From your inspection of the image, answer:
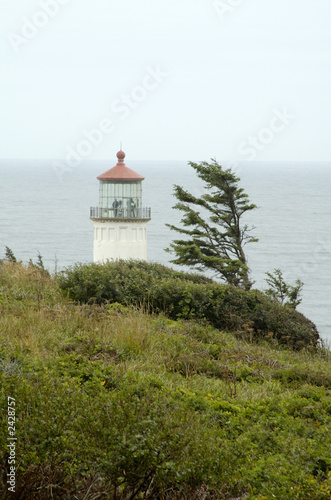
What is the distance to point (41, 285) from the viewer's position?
1122 centimetres

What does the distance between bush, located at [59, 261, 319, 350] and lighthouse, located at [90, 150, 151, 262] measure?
1367 cm

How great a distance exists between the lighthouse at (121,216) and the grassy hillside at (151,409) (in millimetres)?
15753

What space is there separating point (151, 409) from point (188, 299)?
7.15m

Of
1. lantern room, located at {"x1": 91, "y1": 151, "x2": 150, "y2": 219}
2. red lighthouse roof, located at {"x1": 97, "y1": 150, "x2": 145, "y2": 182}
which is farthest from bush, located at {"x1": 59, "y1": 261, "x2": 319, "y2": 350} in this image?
lantern room, located at {"x1": 91, "y1": 151, "x2": 150, "y2": 219}

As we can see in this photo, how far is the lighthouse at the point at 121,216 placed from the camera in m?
25.9

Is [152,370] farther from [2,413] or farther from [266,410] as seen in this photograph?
[2,413]

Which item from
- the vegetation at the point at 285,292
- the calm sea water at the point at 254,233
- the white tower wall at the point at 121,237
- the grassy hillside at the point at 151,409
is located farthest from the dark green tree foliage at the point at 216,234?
the grassy hillside at the point at 151,409

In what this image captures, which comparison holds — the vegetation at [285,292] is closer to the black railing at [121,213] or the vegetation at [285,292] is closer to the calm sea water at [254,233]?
the black railing at [121,213]

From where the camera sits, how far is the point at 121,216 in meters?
26.3

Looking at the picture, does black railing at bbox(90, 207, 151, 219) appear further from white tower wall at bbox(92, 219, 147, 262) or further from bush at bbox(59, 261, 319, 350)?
bush at bbox(59, 261, 319, 350)

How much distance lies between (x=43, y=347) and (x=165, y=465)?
3.56 m

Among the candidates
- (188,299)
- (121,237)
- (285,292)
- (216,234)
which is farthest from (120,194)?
(188,299)

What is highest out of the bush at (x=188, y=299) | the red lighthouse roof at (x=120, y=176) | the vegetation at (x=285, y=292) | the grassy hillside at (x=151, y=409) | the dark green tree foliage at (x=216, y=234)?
the red lighthouse roof at (x=120, y=176)

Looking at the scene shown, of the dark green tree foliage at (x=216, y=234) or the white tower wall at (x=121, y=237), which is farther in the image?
the white tower wall at (x=121, y=237)
